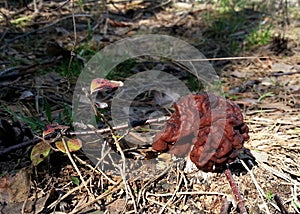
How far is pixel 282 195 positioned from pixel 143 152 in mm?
715

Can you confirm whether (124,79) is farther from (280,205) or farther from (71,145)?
(280,205)

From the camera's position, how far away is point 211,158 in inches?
68.7

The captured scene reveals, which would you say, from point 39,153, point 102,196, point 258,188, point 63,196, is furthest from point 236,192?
point 39,153

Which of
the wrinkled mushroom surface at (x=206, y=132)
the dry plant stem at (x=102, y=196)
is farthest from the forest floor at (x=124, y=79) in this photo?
the wrinkled mushroom surface at (x=206, y=132)

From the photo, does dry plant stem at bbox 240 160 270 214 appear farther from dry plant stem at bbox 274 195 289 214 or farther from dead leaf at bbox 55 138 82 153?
dead leaf at bbox 55 138 82 153

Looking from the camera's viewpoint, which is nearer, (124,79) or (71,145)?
(71,145)

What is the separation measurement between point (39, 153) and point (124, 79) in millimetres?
1532

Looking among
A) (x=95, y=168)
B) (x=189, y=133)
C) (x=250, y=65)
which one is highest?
(x=189, y=133)

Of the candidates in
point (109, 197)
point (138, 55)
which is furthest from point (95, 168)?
point (138, 55)

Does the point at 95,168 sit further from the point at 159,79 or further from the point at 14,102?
the point at 159,79

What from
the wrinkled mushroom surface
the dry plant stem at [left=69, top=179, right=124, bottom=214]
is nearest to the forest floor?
the dry plant stem at [left=69, top=179, right=124, bottom=214]

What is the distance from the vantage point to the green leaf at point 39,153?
5.69 feet

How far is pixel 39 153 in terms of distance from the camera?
1.75 meters

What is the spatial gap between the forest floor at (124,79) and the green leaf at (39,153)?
16 millimetres
